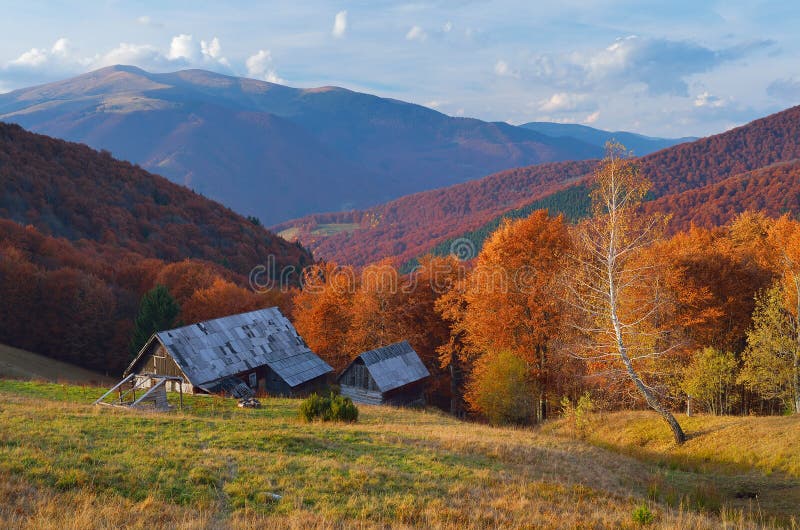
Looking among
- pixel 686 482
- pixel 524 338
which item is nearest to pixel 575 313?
pixel 524 338

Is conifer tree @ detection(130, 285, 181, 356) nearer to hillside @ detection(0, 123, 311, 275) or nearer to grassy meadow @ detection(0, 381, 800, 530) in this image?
grassy meadow @ detection(0, 381, 800, 530)

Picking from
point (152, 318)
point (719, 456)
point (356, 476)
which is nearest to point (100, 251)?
point (152, 318)

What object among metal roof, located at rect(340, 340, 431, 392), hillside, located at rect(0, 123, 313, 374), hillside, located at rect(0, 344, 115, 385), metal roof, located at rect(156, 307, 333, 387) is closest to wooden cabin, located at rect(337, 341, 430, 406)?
metal roof, located at rect(340, 340, 431, 392)

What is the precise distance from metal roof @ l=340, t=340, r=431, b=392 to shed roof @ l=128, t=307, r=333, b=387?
17.2ft

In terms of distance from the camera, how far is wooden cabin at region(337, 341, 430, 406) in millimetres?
40531

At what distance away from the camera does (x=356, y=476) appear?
46.5ft

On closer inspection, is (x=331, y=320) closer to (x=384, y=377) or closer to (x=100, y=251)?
(x=384, y=377)

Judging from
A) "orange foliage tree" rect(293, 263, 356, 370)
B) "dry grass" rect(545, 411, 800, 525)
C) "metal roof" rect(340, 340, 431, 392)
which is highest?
"orange foliage tree" rect(293, 263, 356, 370)

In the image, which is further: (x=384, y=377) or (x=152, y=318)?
(x=152, y=318)

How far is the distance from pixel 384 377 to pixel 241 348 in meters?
11.5

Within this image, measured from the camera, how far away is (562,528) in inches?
449

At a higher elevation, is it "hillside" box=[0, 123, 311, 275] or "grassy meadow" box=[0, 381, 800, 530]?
"hillside" box=[0, 123, 311, 275]

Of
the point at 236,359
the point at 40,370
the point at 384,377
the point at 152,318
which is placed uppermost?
the point at 152,318

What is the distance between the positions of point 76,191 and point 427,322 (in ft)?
289
